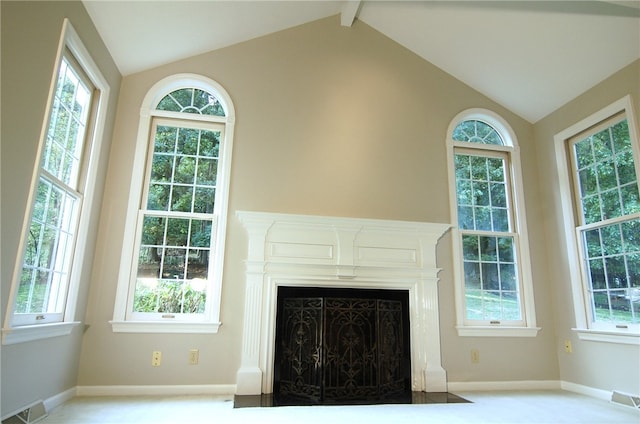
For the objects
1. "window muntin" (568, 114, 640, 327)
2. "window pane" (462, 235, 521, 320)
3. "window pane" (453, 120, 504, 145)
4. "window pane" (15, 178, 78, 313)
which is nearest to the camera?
"window pane" (15, 178, 78, 313)

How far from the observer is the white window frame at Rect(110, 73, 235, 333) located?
123 inches

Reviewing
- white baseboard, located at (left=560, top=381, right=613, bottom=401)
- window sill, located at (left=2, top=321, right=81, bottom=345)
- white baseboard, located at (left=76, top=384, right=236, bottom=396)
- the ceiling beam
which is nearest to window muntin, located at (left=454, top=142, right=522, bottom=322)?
white baseboard, located at (left=560, top=381, right=613, bottom=401)

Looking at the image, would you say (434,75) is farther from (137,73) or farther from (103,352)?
(103,352)

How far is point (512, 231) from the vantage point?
3.98 metres

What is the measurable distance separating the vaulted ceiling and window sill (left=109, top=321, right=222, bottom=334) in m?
2.27

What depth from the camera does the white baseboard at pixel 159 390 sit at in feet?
9.78

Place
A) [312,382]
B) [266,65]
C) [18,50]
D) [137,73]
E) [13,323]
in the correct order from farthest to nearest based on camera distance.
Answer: [266,65] → [137,73] → [312,382] → [13,323] → [18,50]

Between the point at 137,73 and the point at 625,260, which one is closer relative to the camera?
the point at 625,260

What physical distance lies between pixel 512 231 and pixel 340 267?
6.39 feet

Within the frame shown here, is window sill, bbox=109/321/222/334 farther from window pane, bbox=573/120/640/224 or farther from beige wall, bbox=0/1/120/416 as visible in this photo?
window pane, bbox=573/120/640/224

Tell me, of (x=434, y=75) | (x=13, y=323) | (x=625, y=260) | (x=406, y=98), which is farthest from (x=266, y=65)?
(x=625, y=260)

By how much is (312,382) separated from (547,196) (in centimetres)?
307

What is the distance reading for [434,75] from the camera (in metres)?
4.20

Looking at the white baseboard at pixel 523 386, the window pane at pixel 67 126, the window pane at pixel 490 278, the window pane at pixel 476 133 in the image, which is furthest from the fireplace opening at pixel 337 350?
the window pane at pixel 476 133
